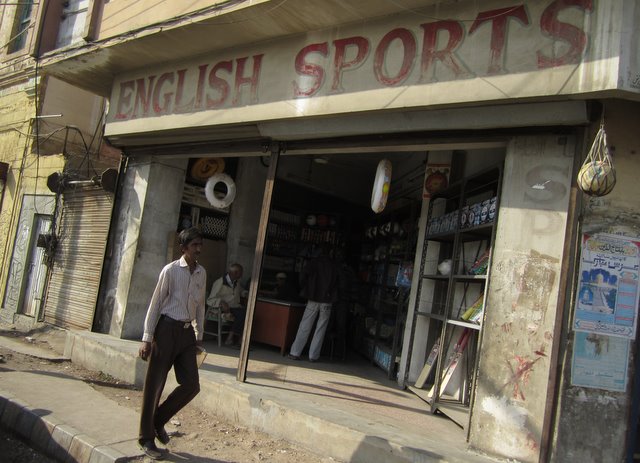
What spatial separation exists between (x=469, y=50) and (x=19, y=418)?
5.60m

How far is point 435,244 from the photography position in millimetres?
6891

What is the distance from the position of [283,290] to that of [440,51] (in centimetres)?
555

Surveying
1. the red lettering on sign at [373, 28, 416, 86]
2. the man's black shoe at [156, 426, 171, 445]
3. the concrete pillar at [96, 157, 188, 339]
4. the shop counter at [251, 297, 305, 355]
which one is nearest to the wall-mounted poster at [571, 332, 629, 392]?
the red lettering on sign at [373, 28, 416, 86]

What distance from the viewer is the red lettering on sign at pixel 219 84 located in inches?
267

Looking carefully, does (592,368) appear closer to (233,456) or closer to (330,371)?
(233,456)

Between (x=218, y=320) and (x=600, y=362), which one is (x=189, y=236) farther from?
(x=218, y=320)

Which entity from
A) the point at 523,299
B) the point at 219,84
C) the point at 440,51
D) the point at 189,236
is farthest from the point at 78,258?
the point at 523,299

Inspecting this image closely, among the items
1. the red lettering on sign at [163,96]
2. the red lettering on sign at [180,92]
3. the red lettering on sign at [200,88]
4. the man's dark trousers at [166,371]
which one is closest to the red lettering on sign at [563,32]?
the man's dark trousers at [166,371]

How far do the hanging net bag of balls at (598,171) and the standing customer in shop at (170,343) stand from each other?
319cm

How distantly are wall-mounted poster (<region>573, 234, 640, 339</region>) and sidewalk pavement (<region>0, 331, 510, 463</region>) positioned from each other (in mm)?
1456

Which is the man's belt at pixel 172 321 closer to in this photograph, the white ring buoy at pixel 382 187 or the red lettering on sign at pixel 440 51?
the white ring buoy at pixel 382 187

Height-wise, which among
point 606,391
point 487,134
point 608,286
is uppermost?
point 487,134

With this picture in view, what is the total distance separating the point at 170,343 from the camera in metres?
4.18

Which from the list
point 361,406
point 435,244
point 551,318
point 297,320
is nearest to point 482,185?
point 435,244
